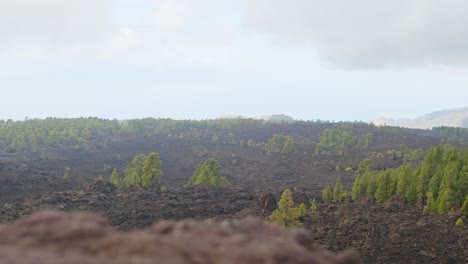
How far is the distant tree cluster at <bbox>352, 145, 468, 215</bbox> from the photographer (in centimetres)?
→ 3597

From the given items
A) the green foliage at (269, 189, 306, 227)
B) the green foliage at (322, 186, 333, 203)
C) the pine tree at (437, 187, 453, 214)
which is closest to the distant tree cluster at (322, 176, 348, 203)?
the green foliage at (322, 186, 333, 203)

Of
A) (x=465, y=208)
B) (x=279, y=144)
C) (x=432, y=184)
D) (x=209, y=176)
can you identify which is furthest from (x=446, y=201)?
(x=279, y=144)

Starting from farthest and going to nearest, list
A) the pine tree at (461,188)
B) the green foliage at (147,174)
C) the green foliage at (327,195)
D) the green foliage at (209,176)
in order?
the green foliage at (209,176), the green foliage at (147,174), the green foliage at (327,195), the pine tree at (461,188)

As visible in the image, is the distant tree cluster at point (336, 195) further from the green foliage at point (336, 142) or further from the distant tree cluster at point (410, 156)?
the green foliage at point (336, 142)

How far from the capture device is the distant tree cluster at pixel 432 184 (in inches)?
1416

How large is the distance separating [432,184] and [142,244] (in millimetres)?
35131

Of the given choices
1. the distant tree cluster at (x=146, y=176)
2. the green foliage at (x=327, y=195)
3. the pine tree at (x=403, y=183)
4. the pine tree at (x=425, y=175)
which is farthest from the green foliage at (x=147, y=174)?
the pine tree at (x=425, y=175)

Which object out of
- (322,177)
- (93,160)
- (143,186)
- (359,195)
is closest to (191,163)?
(93,160)

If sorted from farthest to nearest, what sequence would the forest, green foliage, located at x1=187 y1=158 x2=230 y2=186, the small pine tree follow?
1. green foliage, located at x1=187 y1=158 x2=230 y2=186
2. the small pine tree
3. the forest

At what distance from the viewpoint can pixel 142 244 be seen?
9.24 meters

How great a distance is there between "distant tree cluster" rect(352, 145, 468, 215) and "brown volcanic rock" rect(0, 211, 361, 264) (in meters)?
28.9

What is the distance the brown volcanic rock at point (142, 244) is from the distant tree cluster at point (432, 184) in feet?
94.8

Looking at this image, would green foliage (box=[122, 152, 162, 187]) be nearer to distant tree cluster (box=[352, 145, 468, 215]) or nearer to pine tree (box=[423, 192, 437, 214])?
distant tree cluster (box=[352, 145, 468, 215])

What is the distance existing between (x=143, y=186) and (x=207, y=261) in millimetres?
52734
